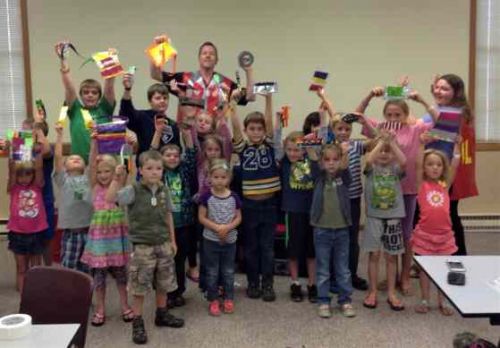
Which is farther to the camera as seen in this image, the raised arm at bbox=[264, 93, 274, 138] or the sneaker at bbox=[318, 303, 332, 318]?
the raised arm at bbox=[264, 93, 274, 138]

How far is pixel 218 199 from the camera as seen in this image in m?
3.62

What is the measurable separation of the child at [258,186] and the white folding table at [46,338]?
77.6 inches

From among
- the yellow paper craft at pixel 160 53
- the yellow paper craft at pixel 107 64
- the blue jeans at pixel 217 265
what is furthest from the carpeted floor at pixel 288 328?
the yellow paper craft at pixel 160 53

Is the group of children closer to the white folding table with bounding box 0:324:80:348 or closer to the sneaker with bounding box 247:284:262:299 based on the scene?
the sneaker with bounding box 247:284:262:299

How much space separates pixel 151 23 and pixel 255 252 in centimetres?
247

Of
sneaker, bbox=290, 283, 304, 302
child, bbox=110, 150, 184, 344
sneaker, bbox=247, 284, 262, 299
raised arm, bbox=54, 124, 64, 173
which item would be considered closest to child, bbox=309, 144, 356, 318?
sneaker, bbox=290, 283, 304, 302

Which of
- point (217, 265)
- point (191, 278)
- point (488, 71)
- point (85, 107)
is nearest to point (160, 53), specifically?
point (85, 107)

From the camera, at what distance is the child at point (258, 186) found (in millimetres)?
3771

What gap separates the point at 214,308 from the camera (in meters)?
3.66

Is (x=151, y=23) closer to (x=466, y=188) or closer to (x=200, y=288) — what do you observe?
(x=200, y=288)

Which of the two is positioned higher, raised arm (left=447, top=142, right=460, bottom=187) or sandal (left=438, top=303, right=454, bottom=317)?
raised arm (left=447, top=142, right=460, bottom=187)

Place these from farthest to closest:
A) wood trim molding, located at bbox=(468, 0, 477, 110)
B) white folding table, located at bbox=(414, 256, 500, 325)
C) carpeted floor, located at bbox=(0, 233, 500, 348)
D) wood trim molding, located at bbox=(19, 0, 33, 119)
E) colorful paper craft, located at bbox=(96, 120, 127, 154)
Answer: wood trim molding, located at bbox=(468, 0, 477, 110) < wood trim molding, located at bbox=(19, 0, 33, 119) < colorful paper craft, located at bbox=(96, 120, 127, 154) < carpeted floor, located at bbox=(0, 233, 500, 348) < white folding table, located at bbox=(414, 256, 500, 325)

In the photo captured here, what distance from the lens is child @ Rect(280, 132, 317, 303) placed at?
12.3 ft

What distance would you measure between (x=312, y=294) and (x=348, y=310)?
1.10 ft
